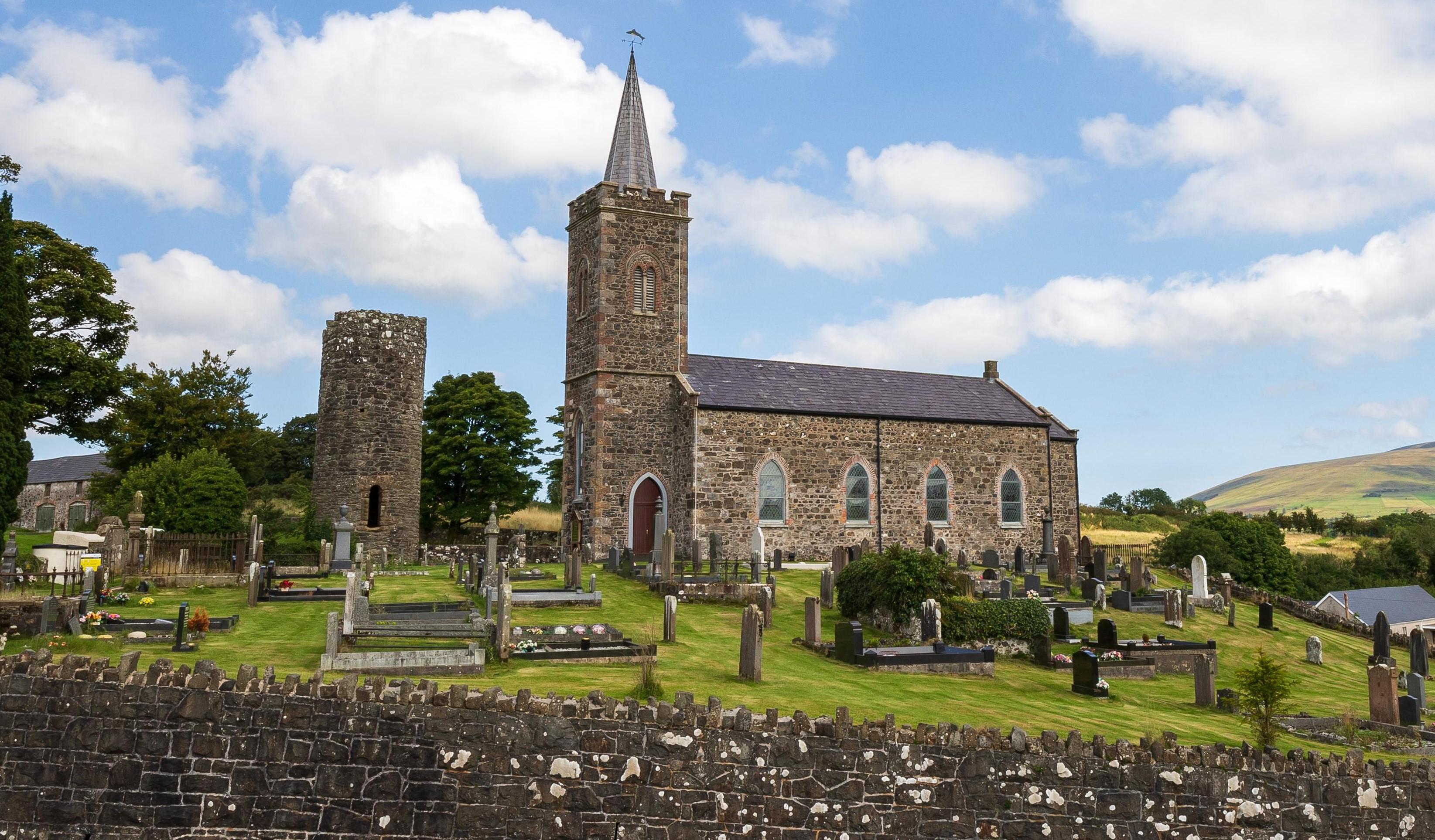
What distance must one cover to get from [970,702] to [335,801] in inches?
357

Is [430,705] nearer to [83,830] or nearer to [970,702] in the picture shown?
[83,830]

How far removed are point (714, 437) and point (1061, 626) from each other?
42.0 ft

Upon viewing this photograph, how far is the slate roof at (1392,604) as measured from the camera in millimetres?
32594

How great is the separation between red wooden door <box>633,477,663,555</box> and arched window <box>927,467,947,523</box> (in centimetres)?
954

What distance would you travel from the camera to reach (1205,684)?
17219 millimetres

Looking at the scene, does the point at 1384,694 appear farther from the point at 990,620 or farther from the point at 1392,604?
the point at 1392,604

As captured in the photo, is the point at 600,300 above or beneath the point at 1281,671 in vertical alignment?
above

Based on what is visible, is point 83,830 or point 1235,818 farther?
point 1235,818

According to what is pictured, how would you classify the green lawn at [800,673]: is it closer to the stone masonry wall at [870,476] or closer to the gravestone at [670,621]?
the gravestone at [670,621]

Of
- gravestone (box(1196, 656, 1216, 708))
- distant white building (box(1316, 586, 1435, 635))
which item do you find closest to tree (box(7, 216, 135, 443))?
gravestone (box(1196, 656, 1216, 708))

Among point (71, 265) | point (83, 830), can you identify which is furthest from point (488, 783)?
point (71, 265)

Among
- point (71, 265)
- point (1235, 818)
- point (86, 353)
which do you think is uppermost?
point (71, 265)

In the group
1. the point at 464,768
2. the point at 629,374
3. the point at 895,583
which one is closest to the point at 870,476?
the point at 629,374

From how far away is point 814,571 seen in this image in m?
29.3
